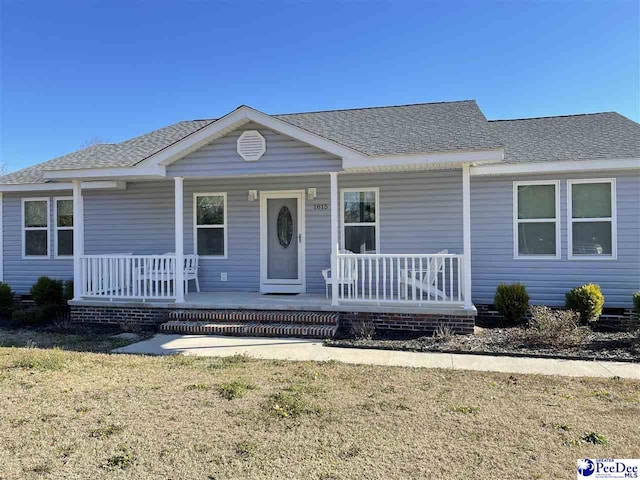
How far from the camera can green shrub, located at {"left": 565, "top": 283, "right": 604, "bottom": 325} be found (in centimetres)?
793

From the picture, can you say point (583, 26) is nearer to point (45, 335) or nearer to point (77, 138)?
point (45, 335)

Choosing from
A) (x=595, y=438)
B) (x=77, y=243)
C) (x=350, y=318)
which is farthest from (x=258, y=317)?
(x=595, y=438)

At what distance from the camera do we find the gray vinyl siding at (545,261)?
27.7 feet

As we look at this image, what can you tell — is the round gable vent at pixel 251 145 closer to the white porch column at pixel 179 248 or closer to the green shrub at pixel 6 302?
the white porch column at pixel 179 248

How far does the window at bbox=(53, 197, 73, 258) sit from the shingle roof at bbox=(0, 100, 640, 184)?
2.61ft

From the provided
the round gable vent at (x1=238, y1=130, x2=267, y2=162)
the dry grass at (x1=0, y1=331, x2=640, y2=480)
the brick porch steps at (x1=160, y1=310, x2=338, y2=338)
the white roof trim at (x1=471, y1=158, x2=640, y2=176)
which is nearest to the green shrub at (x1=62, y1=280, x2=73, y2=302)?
the brick porch steps at (x1=160, y1=310, x2=338, y2=338)

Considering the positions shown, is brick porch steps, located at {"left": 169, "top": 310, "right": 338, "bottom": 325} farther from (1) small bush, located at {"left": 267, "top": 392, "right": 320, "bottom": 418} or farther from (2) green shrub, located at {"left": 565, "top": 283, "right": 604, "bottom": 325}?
(2) green shrub, located at {"left": 565, "top": 283, "right": 604, "bottom": 325}

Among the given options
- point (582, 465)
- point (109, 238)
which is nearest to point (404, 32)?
point (109, 238)

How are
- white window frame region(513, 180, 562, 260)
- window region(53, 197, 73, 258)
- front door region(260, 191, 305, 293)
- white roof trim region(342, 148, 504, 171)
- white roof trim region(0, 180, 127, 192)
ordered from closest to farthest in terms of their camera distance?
white roof trim region(342, 148, 504, 171)
white window frame region(513, 180, 562, 260)
front door region(260, 191, 305, 293)
white roof trim region(0, 180, 127, 192)
window region(53, 197, 73, 258)

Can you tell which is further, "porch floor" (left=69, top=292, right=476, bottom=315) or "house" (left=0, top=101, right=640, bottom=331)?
"house" (left=0, top=101, right=640, bottom=331)

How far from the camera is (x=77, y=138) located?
32344 millimetres

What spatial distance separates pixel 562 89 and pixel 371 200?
8.11 meters

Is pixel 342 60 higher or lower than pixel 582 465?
higher

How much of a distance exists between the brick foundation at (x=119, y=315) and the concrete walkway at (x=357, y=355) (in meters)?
0.82
